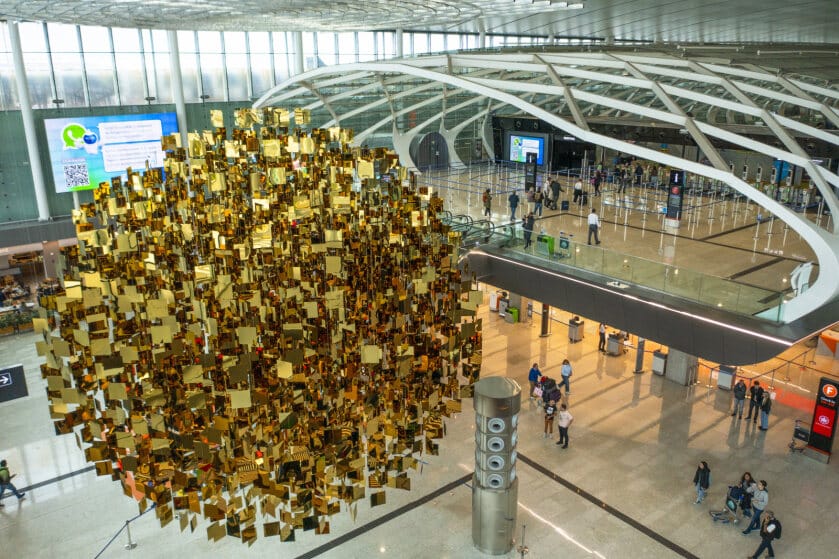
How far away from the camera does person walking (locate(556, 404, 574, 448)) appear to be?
47.4ft

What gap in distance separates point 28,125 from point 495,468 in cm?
2235

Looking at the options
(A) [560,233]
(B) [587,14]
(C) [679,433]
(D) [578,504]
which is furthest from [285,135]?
(B) [587,14]

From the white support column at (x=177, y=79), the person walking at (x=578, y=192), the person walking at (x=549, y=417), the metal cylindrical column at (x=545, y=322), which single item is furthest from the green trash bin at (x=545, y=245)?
the white support column at (x=177, y=79)

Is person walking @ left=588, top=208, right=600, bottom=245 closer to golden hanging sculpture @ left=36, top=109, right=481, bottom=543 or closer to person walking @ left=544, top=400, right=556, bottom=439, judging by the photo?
person walking @ left=544, top=400, right=556, bottom=439

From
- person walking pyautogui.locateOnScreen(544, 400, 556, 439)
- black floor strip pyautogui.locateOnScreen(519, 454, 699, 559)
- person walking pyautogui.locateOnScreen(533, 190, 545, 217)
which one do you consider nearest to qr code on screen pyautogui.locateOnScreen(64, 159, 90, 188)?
person walking pyautogui.locateOnScreen(533, 190, 545, 217)

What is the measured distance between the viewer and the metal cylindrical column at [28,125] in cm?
2364

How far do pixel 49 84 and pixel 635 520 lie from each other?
82.6 ft

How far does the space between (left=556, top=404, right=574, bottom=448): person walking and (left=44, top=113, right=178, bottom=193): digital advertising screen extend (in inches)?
711

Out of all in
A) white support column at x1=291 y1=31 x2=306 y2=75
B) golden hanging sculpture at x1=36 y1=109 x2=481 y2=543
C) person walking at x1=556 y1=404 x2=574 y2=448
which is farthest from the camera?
white support column at x1=291 y1=31 x2=306 y2=75

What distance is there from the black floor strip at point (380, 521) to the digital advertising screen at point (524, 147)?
23.4 meters

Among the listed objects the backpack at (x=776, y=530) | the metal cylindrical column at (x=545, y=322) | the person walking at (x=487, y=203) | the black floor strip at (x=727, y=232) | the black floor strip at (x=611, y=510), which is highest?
the person walking at (x=487, y=203)

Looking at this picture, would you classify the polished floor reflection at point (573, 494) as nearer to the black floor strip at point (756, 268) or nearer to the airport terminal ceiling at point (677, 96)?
the black floor strip at point (756, 268)

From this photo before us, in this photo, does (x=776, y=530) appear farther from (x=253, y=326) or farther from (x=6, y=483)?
(x=6, y=483)

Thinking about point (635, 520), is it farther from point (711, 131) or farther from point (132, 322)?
point (132, 322)
